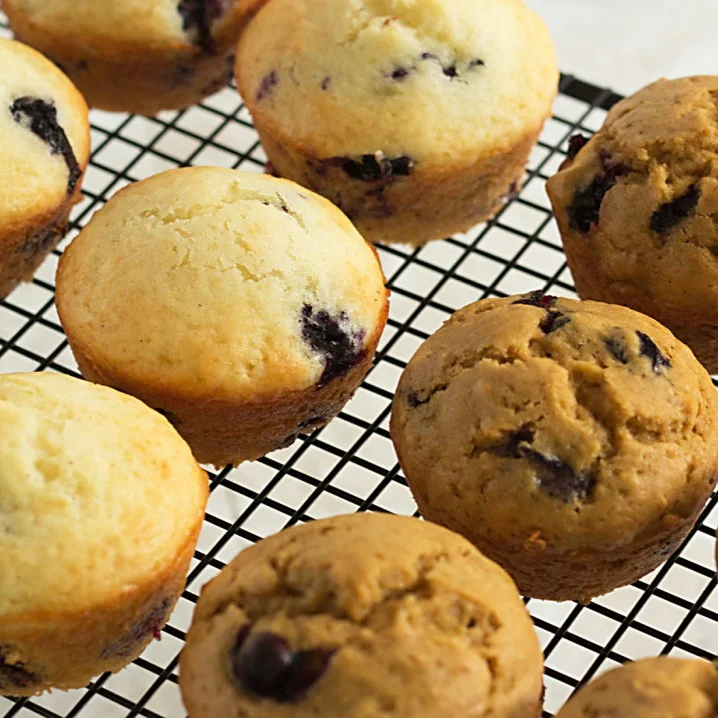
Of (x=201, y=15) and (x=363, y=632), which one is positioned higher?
(x=201, y=15)

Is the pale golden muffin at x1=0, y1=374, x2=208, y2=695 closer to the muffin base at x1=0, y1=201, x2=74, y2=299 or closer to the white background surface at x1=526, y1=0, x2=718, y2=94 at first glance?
the muffin base at x1=0, y1=201, x2=74, y2=299

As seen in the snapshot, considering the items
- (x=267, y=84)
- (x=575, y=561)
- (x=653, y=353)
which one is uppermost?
(x=267, y=84)

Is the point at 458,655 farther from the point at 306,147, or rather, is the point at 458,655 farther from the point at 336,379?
the point at 306,147

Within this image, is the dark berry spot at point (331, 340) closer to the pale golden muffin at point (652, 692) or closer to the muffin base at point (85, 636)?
the muffin base at point (85, 636)

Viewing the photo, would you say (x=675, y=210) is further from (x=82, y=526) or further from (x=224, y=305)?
(x=82, y=526)

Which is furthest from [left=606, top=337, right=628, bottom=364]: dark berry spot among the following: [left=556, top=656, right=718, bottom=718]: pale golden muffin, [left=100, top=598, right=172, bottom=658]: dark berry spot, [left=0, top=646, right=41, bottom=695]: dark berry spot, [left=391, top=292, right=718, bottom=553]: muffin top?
[left=0, top=646, right=41, bottom=695]: dark berry spot

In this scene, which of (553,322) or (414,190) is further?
(414,190)

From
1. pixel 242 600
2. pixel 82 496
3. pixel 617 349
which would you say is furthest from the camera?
pixel 617 349

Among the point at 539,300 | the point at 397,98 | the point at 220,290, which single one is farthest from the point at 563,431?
the point at 397,98

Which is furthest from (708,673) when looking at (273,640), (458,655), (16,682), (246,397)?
(16,682)
